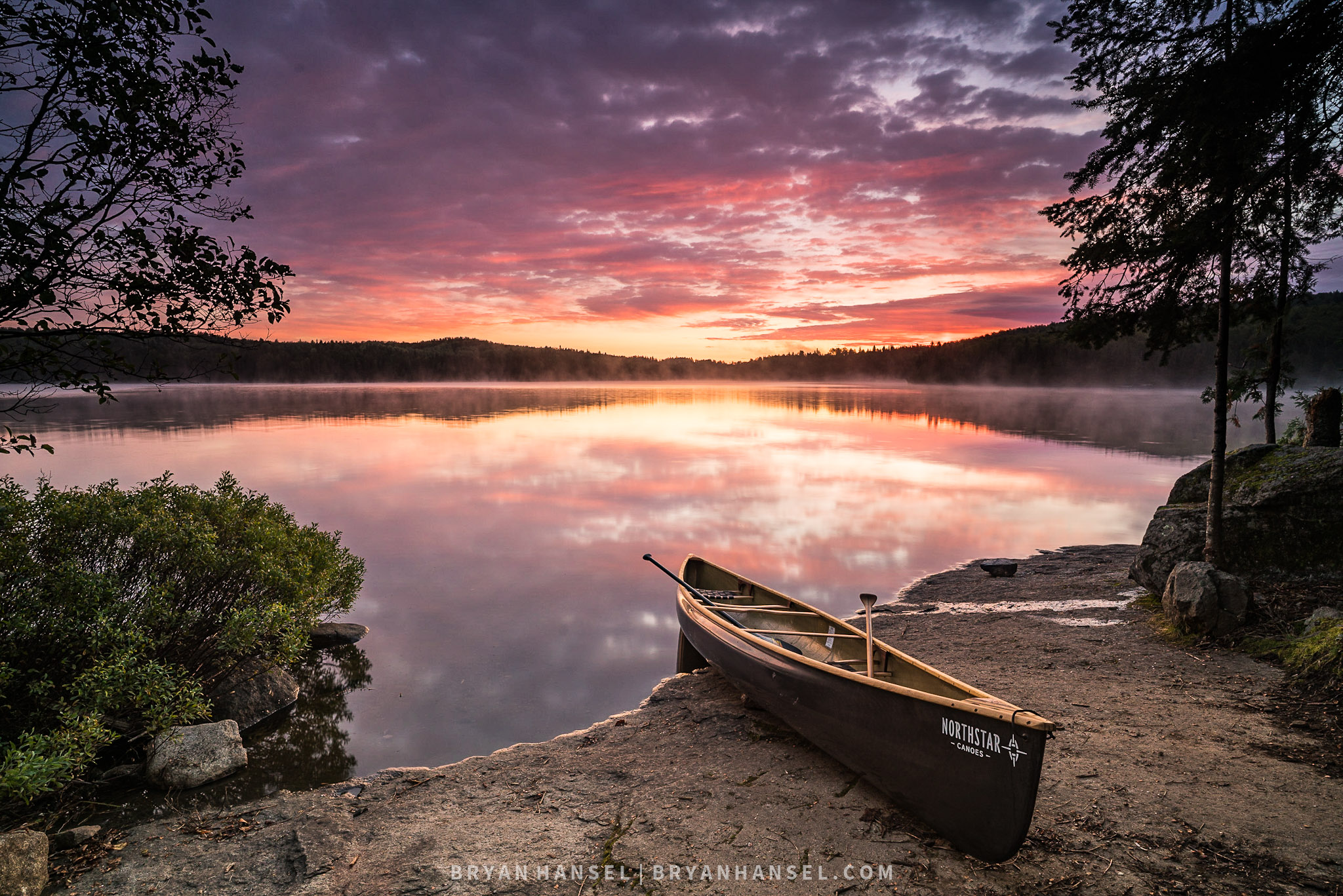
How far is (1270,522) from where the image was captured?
988 cm

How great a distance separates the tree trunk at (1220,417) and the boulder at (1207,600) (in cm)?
61

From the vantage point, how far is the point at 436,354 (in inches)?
7032

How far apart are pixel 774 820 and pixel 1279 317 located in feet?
43.2

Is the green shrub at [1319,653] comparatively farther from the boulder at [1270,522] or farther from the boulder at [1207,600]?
the boulder at [1270,522]

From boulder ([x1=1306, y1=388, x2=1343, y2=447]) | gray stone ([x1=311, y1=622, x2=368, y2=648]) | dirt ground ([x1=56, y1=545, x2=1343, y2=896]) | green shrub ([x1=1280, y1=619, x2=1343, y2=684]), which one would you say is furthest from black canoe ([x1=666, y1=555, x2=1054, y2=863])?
boulder ([x1=1306, y1=388, x2=1343, y2=447])

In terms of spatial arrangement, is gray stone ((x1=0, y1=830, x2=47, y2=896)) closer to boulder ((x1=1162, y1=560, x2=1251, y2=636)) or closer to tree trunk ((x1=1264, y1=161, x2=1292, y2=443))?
boulder ((x1=1162, y1=560, x2=1251, y2=636))

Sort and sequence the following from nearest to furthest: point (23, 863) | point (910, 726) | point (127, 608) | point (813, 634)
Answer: point (23, 863)
point (910, 726)
point (127, 608)
point (813, 634)

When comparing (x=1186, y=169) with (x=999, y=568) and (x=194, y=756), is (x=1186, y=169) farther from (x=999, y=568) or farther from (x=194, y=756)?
(x=194, y=756)

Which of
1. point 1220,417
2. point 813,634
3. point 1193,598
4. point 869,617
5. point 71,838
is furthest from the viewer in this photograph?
point 1220,417

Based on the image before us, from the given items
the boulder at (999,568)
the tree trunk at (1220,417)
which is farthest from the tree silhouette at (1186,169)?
the boulder at (999,568)

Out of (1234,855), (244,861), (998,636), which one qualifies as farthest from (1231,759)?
(244,861)

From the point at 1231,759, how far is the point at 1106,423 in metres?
63.4

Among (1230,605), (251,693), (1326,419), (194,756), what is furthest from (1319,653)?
(251,693)

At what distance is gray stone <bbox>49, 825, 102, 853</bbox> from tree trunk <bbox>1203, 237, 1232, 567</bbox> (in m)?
14.2
